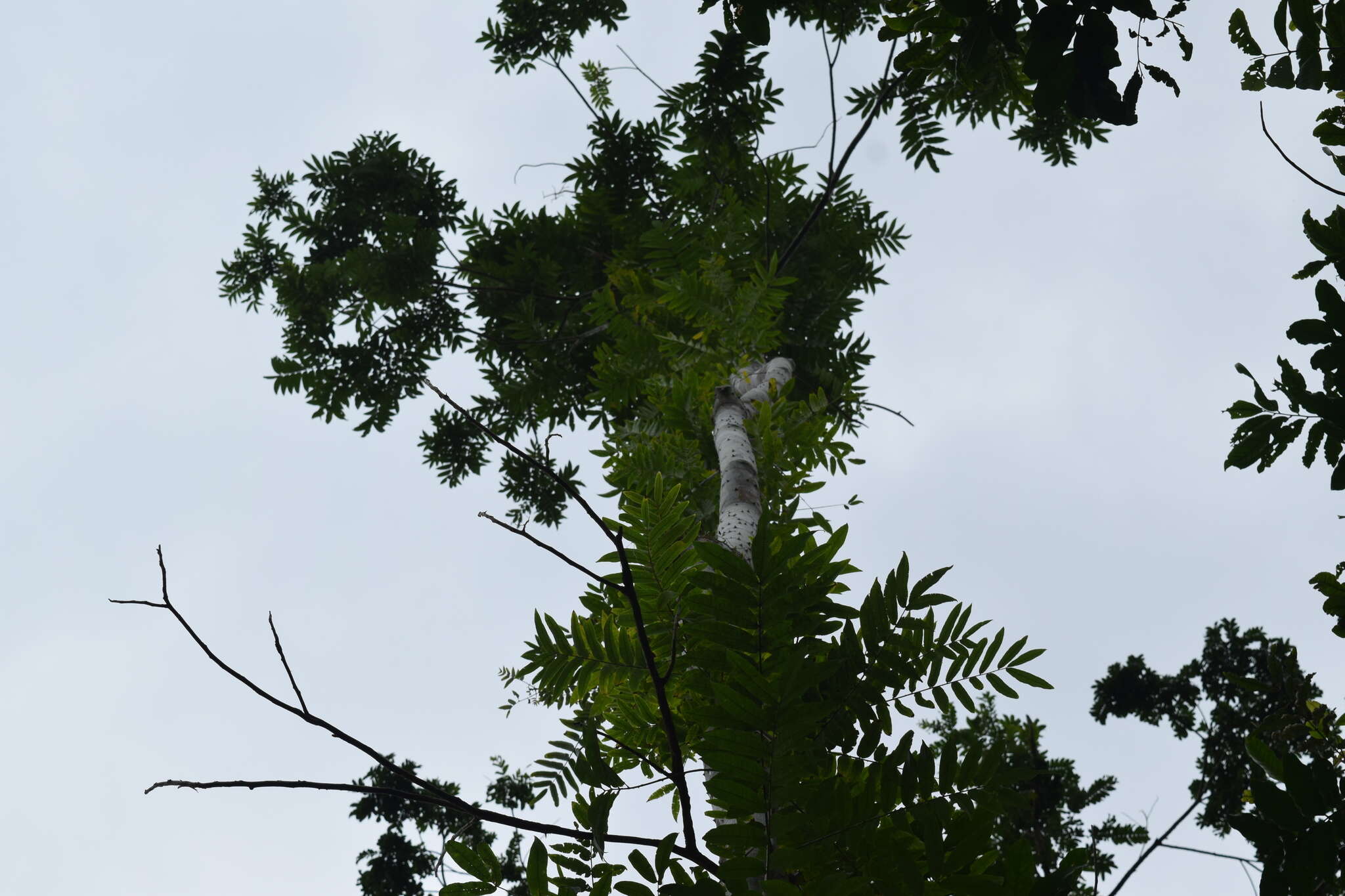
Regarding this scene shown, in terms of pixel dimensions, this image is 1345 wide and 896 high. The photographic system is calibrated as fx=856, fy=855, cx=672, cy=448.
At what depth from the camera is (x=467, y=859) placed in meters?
1.37

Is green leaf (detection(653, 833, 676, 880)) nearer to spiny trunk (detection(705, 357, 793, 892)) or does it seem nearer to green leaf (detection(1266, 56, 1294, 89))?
spiny trunk (detection(705, 357, 793, 892))

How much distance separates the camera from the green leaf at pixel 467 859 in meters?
1.36

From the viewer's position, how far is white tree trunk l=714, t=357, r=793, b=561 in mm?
2715

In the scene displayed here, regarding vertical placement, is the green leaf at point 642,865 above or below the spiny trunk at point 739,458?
below

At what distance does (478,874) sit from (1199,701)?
18.2 feet

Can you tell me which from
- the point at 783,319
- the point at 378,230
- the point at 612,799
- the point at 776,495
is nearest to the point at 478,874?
the point at 612,799

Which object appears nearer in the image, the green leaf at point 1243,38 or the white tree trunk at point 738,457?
the green leaf at point 1243,38

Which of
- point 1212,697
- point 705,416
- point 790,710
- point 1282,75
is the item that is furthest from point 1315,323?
point 1212,697

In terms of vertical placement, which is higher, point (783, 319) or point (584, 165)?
point (584, 165)

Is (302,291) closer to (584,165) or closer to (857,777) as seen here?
(584,165)

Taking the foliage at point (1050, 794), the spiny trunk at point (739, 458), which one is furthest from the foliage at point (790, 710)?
the foliage at point (1050, 794)

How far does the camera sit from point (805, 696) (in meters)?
1.72

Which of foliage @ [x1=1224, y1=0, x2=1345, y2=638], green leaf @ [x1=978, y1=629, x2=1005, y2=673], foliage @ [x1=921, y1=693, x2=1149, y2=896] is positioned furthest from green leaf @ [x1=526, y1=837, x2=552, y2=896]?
foliage @ [x1=921, y1=693, x2=1149, y2=896]

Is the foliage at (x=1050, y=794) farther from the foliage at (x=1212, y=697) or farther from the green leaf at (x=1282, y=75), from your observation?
the green leaf at (x=1282, y=75)
